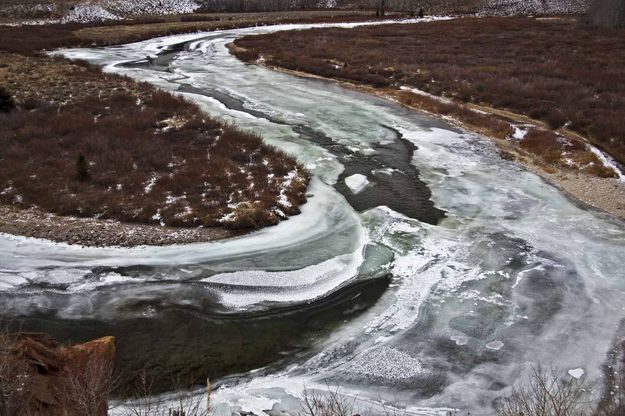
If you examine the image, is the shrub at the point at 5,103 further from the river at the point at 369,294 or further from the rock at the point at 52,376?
the rock at the point at 52,376

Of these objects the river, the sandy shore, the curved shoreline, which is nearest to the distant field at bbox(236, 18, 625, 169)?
the curved shoreline

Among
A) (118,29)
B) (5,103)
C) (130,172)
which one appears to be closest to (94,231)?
(130,172)

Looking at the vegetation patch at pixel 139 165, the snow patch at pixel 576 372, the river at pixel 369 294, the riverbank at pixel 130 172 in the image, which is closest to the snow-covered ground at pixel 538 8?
the riverbank at pixel 130 172

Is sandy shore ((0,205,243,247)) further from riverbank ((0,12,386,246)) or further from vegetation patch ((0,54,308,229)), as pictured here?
vegetation patch ((0,54,308,229))

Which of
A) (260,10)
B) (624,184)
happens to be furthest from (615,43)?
(260,10)

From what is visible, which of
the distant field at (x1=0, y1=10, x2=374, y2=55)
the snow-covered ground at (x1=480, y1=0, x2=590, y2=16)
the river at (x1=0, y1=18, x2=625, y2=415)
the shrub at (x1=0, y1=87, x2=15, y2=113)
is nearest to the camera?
the river at (x1=0, y1=18, x2=625, y2=415)


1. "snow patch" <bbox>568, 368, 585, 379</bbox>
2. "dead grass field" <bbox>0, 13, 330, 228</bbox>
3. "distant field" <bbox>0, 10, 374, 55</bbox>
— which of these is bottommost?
"snow patch" <bbox>568, 368, 585, 379</bbox>
